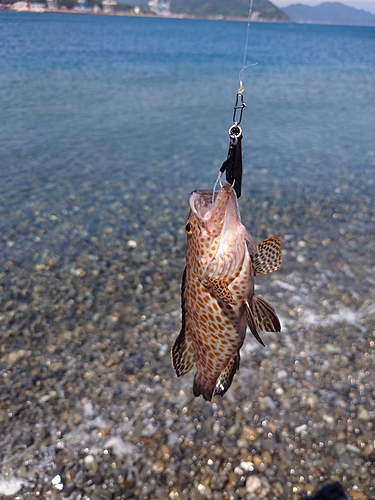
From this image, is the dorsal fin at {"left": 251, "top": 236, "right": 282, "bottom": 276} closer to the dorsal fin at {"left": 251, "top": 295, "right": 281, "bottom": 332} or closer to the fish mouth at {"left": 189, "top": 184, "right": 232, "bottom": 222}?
the dorsal fin at {"left": 251, "top": 295, "right": 281, "bottom": 332}

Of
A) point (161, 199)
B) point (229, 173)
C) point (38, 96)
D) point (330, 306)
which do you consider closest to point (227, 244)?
point (229, 173)

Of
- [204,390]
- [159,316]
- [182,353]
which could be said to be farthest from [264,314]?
[159,316]

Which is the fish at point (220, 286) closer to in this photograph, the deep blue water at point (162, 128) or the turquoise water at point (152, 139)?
the turquoise water at point (152, 139)

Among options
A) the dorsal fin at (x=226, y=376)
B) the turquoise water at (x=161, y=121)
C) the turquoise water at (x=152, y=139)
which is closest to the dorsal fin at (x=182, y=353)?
the dorsal fin at (x=226, y=376)

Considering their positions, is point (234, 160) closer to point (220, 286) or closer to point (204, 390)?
point (220, 286)

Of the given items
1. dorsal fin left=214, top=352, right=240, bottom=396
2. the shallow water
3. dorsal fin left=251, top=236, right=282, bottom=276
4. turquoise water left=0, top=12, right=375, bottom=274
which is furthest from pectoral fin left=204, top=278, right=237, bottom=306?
turquoise water left=0, top=12, right=375, bottom=274

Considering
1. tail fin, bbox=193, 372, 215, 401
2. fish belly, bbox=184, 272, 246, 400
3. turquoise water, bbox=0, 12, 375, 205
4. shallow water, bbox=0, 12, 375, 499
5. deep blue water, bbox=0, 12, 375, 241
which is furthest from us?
turquoise water, bbox=0, 12, 375, 205
